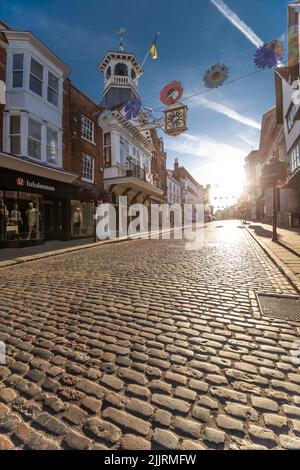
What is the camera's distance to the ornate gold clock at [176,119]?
11404mm

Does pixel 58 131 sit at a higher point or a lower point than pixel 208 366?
higher

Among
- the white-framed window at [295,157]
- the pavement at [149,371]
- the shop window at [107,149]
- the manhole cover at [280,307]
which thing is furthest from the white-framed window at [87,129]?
the manhole cover at [280,307]

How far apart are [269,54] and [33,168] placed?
36.0 ft

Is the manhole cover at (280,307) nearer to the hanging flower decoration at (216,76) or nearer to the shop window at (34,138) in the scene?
the hanging flower decoration at (216,76)

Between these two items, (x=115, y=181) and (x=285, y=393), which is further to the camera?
(x=115, y=181)

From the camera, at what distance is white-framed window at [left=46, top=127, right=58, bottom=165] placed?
13481 mm

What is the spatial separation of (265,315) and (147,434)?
247 centimetres

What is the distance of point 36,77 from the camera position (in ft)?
41.2

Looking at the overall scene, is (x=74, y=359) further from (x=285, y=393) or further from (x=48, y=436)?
(x=285, y=393)

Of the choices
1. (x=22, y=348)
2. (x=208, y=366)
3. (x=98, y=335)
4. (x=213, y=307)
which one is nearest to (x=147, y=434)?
(x=208, y=366)

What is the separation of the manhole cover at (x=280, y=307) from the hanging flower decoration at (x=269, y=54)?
7727 mm

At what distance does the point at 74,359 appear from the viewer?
2.40m

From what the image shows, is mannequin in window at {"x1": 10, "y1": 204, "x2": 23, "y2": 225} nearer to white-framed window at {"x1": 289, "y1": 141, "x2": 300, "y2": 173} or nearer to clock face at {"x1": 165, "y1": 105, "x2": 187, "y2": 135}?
clock face at {"x1": 165, "y1": 105, "x2": 187, "y2": 135}
